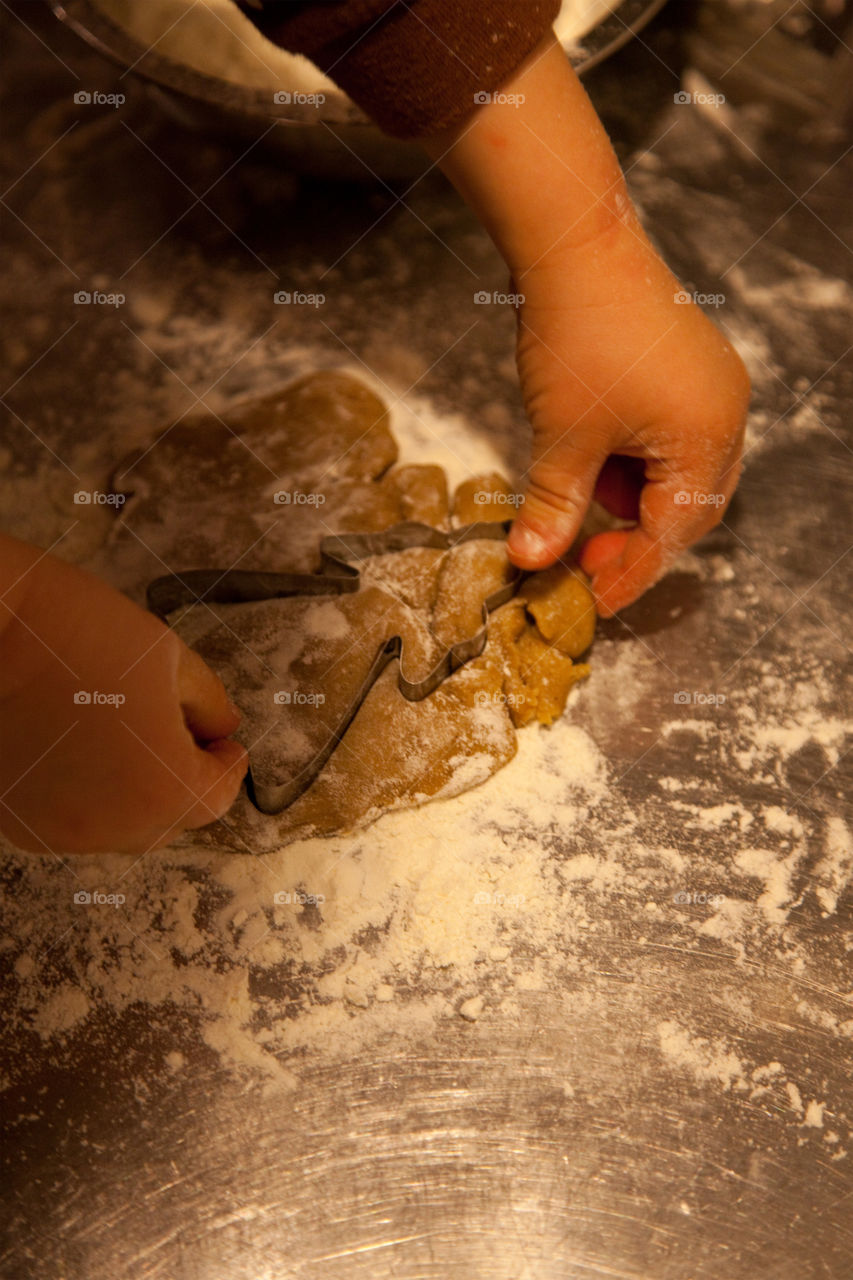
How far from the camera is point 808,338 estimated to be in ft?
3.59

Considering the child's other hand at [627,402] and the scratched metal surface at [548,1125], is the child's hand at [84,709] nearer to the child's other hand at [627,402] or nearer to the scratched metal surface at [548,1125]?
the scratched metal surface at [548,1125]

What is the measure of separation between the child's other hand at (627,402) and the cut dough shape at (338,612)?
0.09m

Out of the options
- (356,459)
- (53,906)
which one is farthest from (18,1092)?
(356,459)

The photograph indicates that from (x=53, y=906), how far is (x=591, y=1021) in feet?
1.72

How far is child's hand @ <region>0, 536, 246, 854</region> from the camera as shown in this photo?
2.21 feet

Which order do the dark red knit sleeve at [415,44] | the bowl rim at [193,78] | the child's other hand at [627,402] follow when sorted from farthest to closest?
1. the bowl rim at [193,78]
2. the child's other hand at [627,402]
3. the dark red knit sleeve at [415,44]

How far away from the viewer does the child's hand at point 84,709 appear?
2.21 feet

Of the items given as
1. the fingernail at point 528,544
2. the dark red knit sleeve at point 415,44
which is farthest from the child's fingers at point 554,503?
the dark red knit sleeve at point 415,44

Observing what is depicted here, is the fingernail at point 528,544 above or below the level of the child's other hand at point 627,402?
below

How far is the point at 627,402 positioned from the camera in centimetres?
78

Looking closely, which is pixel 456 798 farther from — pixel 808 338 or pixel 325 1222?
pixel 808 338

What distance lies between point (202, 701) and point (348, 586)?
230mm

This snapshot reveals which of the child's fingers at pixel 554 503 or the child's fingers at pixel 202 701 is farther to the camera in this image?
the child's fingers at pixel 554 503

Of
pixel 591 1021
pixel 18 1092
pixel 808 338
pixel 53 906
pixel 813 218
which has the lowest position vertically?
pixel 18 1092
